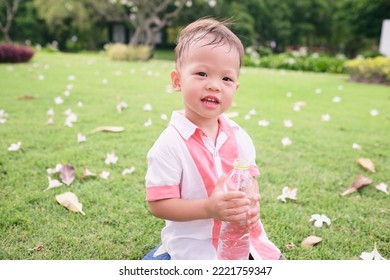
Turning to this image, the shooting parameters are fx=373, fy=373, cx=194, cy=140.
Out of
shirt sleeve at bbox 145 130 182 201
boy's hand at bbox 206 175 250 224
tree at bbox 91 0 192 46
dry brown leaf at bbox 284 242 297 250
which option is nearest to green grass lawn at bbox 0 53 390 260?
dry brown leaf at bbox 284 242 297 250

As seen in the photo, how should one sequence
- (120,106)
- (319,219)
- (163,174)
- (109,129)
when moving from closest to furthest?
(163,174) < (319,219) < (109,129) < (120,106)

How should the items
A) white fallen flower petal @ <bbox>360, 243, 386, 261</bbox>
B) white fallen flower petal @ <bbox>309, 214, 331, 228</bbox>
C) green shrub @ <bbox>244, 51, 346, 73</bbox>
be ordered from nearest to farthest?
A: white fallen flower petal @ <bbox>360, 243, 386, 261</bbox> → white fallen flower petal @ <bbox>309, 214, 331, 228</bbox> → green shrub @ <bbox>244, 51, 346, 73</bbox>

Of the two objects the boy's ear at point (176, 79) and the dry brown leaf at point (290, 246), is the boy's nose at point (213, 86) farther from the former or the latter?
the dry brown leaf at point (290, 246)

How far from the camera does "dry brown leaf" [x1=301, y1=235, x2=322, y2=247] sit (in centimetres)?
203

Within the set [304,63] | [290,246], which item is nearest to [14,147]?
[290,246]

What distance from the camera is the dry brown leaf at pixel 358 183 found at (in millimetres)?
2691

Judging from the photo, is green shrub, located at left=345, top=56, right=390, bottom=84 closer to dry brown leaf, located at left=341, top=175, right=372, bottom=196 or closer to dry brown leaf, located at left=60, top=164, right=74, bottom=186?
dry brown leaf, located at left=341, top=175, right=372, bottom=196

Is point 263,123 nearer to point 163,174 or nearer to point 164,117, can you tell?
point 164,117

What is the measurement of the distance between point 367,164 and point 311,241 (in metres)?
1.44

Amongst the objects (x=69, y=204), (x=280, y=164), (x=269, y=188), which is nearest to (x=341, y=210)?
(x=269, y=188)

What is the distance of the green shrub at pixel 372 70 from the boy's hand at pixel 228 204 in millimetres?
9152

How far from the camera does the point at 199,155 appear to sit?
5.17ft

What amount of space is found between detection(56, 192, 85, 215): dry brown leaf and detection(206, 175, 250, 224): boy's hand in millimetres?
1116

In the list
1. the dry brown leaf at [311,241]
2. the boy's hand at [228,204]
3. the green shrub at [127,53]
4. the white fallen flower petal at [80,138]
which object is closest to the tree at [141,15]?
the green shrub at [127,53]
